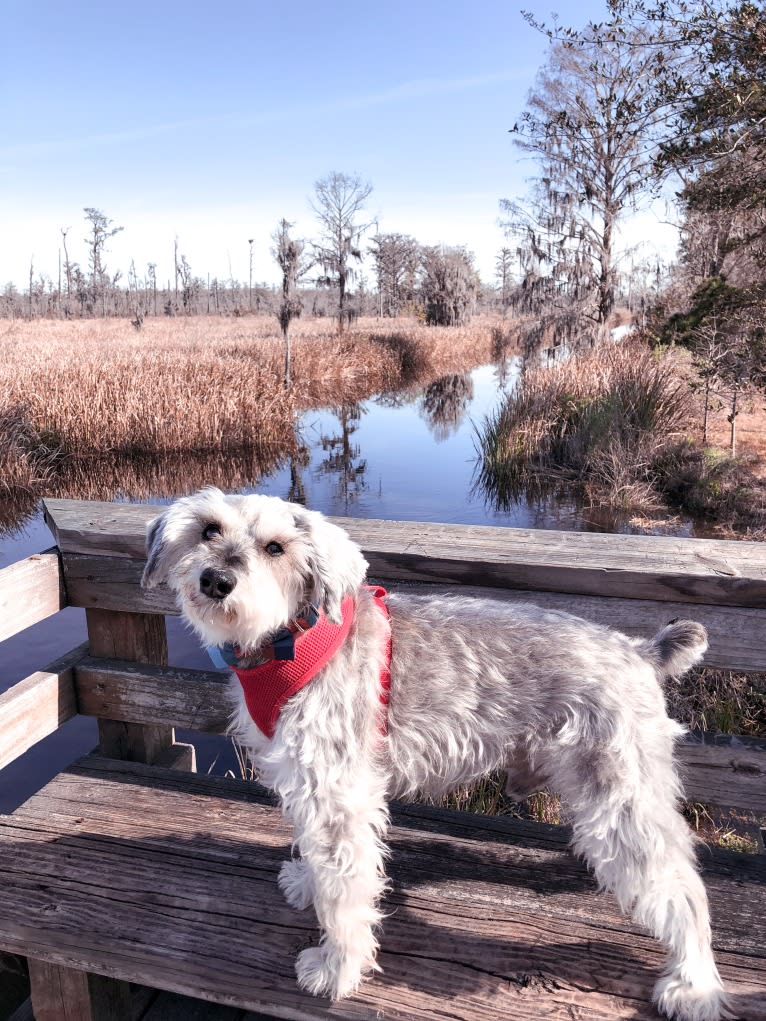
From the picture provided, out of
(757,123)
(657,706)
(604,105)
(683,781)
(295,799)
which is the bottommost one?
(683,781)

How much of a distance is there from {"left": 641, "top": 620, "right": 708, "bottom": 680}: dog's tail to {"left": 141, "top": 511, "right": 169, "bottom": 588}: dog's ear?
154cm

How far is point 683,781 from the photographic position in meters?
2.87

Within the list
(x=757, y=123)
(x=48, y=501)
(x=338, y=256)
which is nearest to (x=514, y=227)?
(x=338, y=256)

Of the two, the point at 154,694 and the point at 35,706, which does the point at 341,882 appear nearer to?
the point at 154,694

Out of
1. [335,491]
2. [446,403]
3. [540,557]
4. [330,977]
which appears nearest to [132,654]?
[330,977]

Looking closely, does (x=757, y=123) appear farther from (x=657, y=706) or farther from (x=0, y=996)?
(x=0, y=996)

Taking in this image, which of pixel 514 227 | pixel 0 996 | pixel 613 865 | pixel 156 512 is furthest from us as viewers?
pixel 514 227

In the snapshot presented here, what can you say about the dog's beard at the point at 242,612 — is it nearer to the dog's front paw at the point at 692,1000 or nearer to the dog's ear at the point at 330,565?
the dog's ear at the point at 330,565

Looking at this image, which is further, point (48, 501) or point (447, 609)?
point (48, 501)

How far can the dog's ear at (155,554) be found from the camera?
2.37m

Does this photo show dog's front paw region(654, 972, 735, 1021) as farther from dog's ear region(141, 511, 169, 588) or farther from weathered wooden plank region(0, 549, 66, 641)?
weathered wooden plank region(0, 549, 66, 641)

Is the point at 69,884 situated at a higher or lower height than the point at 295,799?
lower

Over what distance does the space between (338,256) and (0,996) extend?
45.1m

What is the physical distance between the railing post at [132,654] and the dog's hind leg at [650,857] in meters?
2.13
